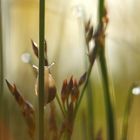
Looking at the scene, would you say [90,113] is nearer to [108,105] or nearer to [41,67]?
[108,105]

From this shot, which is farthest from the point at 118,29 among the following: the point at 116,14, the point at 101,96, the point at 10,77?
the point at 10,77

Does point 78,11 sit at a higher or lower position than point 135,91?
higher

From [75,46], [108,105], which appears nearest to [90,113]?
[108,105]

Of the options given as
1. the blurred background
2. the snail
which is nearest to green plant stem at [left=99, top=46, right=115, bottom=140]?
the blurred background

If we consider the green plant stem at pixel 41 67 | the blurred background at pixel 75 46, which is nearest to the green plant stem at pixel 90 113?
the blurred background at pixel 75 46

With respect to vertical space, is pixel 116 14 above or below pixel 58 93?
above

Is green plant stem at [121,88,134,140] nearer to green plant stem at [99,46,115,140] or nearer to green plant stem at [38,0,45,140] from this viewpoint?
green plant stem at [99,46,115,140]

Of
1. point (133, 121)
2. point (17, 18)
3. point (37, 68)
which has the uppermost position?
point (17, 18)

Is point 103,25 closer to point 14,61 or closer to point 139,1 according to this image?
point 139,1
